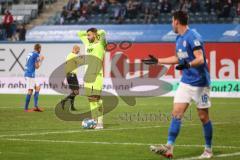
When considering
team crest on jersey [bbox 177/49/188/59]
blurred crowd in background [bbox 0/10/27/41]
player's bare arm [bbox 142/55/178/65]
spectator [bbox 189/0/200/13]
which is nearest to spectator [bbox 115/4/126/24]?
spectator [bbox 189/0/200/13]

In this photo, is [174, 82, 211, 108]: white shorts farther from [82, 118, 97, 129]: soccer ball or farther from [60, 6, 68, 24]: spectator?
[60, 6, 68, 24]: spectator

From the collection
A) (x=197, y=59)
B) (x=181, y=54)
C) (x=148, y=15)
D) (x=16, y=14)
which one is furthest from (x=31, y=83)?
(x=16, y=14)

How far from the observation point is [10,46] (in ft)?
128

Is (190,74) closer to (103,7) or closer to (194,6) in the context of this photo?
(194,6)

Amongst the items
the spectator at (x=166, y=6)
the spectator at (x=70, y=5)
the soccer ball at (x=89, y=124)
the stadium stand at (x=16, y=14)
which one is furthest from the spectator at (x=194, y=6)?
the soccer ball at (x=89, y=124)

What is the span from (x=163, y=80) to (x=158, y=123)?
14.4 m

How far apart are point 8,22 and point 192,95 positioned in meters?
32.1

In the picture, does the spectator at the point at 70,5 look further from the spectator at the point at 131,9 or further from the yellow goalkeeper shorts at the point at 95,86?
the yellow goalkeeper shorts at the point at 95,86

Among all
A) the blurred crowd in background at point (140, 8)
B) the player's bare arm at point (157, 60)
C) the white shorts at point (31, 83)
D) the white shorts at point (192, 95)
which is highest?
the blurred crowd in background at point (140, 8)

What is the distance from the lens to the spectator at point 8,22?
144 ft

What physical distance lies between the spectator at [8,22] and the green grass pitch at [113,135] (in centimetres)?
1713

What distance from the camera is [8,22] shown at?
44.1m

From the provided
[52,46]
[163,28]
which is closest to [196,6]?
[163,28]

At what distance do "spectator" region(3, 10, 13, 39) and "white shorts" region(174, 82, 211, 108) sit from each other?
104ft
